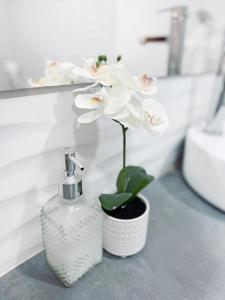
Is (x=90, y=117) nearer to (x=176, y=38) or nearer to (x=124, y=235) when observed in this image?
(x=124, y=235)

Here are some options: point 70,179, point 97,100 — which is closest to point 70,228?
point 70,179

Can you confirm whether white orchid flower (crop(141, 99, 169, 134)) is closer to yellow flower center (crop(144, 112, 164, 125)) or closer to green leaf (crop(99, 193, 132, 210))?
yellow flower center (crop(144, 112, 164, 125))

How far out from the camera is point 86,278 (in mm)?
406

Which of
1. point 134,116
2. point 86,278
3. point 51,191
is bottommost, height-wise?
point 86,278

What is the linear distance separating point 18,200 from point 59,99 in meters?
0.18

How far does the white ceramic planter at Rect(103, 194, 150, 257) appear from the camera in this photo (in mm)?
422

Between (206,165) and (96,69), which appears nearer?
(96,69)

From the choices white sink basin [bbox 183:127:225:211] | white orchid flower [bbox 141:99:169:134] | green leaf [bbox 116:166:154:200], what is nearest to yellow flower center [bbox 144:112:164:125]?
white orchid flower [bbox 141:99:169:134]

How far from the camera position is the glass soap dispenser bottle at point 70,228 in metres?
0.37

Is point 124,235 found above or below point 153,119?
below

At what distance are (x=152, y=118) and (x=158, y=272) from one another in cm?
26

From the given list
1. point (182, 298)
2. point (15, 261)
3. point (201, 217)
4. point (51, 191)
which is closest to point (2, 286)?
point (15, 261)

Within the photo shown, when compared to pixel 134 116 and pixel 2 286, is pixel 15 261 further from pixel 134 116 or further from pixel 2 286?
pixel 134 116

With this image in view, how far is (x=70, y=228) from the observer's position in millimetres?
378
